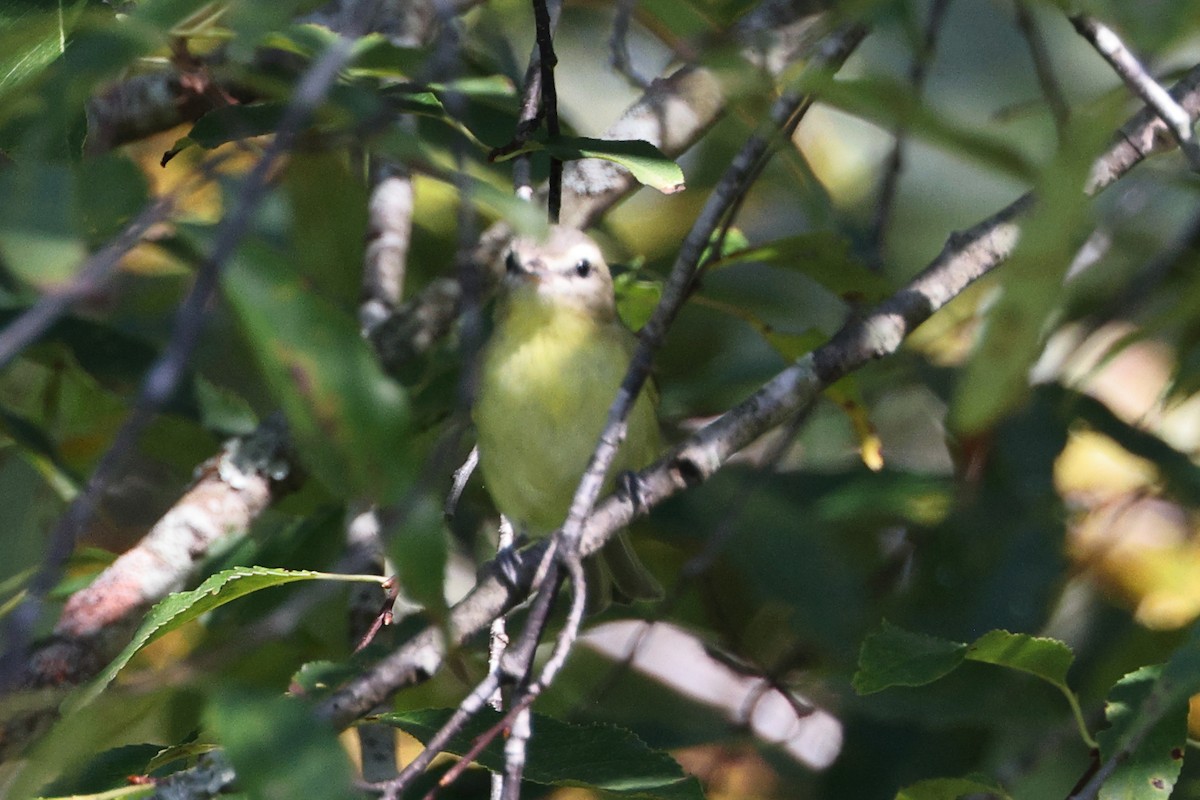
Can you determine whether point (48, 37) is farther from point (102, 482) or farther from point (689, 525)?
point (689, 525)

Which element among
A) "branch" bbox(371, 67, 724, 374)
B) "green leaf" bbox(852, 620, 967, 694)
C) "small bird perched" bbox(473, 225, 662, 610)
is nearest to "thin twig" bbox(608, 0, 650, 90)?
"branch" bbox(371, 67, 724, 374)

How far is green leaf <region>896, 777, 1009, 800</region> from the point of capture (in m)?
1.96

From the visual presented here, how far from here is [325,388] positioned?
1104 mm

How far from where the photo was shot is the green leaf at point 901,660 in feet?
6.30

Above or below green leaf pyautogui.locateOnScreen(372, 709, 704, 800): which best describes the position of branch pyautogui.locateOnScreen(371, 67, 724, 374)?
above

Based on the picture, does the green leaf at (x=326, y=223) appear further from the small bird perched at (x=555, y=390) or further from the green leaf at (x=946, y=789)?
the green leaf at (x=946, y=789)

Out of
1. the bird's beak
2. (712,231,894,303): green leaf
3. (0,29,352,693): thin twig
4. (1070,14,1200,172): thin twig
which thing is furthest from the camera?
the bird's beak

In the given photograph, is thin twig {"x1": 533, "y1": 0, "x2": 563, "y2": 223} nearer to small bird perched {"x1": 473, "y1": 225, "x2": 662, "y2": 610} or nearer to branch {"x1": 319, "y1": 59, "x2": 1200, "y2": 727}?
branch {"x1": 319, "y1": 59, "x2": 1200, "y2": 727}

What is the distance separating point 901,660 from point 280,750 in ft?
3.63

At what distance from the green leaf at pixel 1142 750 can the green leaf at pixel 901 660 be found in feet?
0.85

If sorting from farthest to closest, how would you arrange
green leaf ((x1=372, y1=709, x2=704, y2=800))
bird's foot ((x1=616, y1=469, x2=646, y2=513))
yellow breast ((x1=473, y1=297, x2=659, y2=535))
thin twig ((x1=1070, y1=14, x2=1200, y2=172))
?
yellow breast ((x1=473, y1=297, x2=659, y2=535)), bird's foot ((x1=616, y1=469, x2=646, y2=513)), green leaf ((x1=372, y1=709, x2=704, y2=800)), thin twig ((x1=1070, y1=14, x2=1200, y2=172))

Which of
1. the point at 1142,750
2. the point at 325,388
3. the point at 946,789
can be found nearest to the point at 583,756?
the point at 946,789

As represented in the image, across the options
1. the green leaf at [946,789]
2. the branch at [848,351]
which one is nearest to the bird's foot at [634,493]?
the branch at [848,351]

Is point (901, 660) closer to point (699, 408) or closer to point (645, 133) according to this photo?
point (645, 133)
